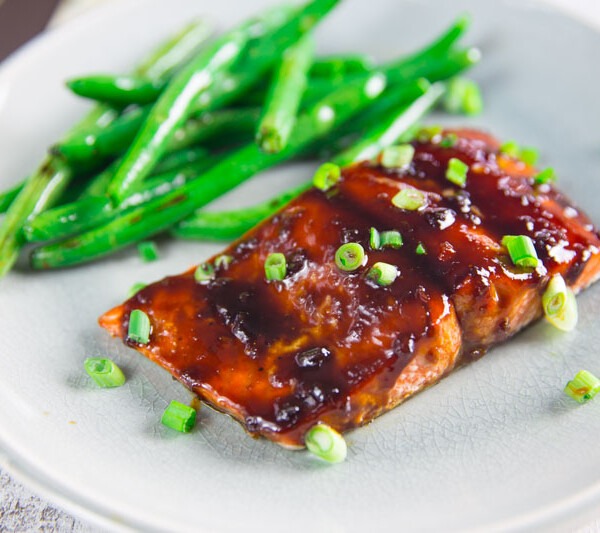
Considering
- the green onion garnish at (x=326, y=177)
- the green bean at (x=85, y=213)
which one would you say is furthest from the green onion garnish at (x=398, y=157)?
the green bean at (x=85, y=213)

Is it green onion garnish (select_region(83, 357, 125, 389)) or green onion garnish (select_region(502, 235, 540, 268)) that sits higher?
green onion garnish (select_region(83, 357, 125, 389))

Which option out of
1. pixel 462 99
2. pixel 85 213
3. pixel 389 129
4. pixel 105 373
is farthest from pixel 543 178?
pixel 85 213

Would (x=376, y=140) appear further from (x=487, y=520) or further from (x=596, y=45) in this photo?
(x=487, y=520)

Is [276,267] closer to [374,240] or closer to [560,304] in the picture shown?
[374,240]

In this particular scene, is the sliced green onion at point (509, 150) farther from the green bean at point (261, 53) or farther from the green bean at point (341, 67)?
the green bean at point (261, 53)

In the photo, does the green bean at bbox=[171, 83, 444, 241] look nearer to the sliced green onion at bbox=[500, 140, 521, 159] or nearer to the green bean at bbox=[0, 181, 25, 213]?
the sliced green onion at bbox=[500, 140, 521, 159]

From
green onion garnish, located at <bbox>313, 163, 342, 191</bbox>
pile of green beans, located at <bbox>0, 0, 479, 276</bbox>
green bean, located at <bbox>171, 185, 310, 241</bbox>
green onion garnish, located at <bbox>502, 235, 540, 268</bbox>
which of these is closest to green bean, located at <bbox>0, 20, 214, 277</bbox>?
pile of green beans, located at <bbox>0, 0, 479, 276</bbox>
